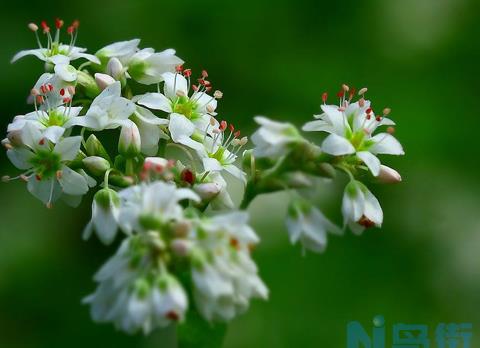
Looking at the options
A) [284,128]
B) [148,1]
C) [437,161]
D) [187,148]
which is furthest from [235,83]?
[284,128]

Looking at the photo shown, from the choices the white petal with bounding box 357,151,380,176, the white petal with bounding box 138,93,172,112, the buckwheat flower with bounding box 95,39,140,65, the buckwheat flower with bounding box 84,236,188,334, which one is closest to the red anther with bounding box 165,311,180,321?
the buckwheat flower with bounding box 84,236,188,334

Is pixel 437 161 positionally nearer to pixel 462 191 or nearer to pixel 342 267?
pixel 462 191

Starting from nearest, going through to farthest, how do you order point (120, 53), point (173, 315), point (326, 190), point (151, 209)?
point (173, 315), point (151, 209), point (120, 53), point (326, 190)

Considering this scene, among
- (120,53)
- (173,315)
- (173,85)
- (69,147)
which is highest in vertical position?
(120,53)

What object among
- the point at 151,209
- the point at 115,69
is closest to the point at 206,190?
the point at 151,209

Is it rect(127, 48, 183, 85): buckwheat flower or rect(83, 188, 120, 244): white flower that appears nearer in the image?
rect(83, 188, 120, 244): white flower

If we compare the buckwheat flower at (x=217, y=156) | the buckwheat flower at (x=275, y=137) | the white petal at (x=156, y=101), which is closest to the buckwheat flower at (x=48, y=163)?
the white petal at (x=156, y=101)

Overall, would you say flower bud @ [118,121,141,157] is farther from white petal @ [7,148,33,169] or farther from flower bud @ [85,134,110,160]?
white petal @ [7,148,33,169]

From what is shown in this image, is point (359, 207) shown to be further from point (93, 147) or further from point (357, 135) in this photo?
point (93, 147)
